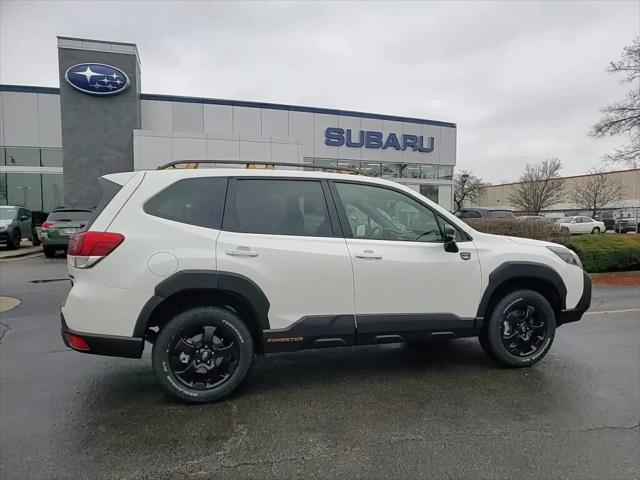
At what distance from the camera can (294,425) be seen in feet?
10.3

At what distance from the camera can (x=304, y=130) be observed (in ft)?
88.8

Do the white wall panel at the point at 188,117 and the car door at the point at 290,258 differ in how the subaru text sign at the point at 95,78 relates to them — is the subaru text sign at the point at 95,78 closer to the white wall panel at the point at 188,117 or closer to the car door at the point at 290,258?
the white wall panel at the point at 188,117

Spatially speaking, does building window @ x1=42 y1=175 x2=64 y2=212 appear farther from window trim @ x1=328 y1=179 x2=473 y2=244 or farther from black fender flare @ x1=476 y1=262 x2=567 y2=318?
black fender flare @ x1=476 y1=262 x2=567 y2=318

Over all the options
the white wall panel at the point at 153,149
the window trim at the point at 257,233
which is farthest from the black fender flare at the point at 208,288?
the white wall panel at the point at 153,149

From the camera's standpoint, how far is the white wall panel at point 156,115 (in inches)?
899

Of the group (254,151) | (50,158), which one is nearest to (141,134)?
(254,151)

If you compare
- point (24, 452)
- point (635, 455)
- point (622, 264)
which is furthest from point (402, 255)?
point (622, 264)

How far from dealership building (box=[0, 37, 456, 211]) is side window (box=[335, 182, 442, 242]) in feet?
36.9

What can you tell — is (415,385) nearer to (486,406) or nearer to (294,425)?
(486,406)

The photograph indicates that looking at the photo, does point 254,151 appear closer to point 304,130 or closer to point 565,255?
point 304,130

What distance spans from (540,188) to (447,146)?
33.1 meters

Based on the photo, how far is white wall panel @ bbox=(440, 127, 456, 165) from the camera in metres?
31.7

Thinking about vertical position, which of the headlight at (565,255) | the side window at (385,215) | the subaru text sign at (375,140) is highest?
the subaru text sign at (375,140)

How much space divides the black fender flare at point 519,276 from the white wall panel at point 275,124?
22908 mm
